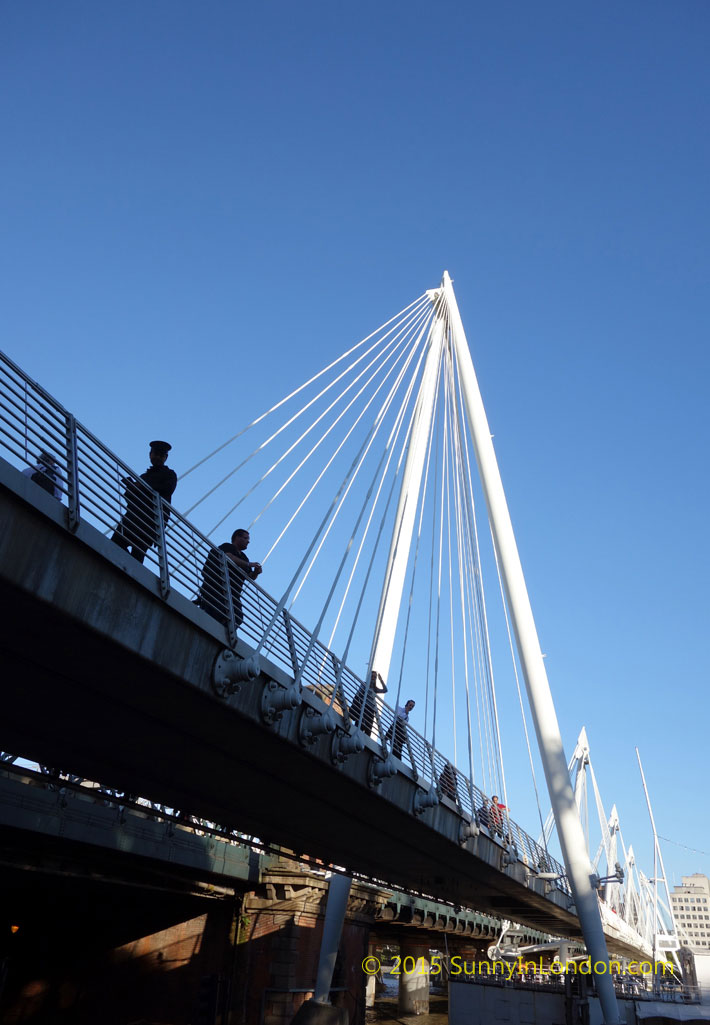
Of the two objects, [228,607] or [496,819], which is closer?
[228,607]

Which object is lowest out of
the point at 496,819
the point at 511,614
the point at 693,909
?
the point at 496,819

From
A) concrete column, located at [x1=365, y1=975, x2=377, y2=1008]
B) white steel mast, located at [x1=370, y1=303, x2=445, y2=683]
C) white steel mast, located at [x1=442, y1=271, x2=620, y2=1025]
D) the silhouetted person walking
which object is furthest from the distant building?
the silhouetted person walking

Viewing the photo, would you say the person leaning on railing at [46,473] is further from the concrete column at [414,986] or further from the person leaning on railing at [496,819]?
the concrete column at [414,986]

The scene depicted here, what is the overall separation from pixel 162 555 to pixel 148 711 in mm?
2443

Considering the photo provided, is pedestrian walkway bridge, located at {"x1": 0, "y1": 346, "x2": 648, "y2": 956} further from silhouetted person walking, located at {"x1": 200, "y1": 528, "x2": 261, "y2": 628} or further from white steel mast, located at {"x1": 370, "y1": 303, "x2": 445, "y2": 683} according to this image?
white steel mast, located at {"x1": 370, "y1": 303, "x2": 445, "y2": 683}

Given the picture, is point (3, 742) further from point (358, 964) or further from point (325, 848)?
point (358, 964)

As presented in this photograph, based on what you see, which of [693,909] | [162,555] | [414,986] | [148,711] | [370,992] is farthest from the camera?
[693,909]

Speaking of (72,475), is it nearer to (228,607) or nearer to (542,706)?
(228,607)

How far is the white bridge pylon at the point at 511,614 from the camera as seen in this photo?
72.9 ft

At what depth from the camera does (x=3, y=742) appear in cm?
1150

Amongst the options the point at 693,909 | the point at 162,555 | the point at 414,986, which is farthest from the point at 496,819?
the point at 693,909

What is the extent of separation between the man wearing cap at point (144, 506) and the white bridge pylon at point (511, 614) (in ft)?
39.1

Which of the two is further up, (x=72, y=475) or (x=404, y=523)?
(x=404, y=523)

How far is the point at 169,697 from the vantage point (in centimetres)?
1045
